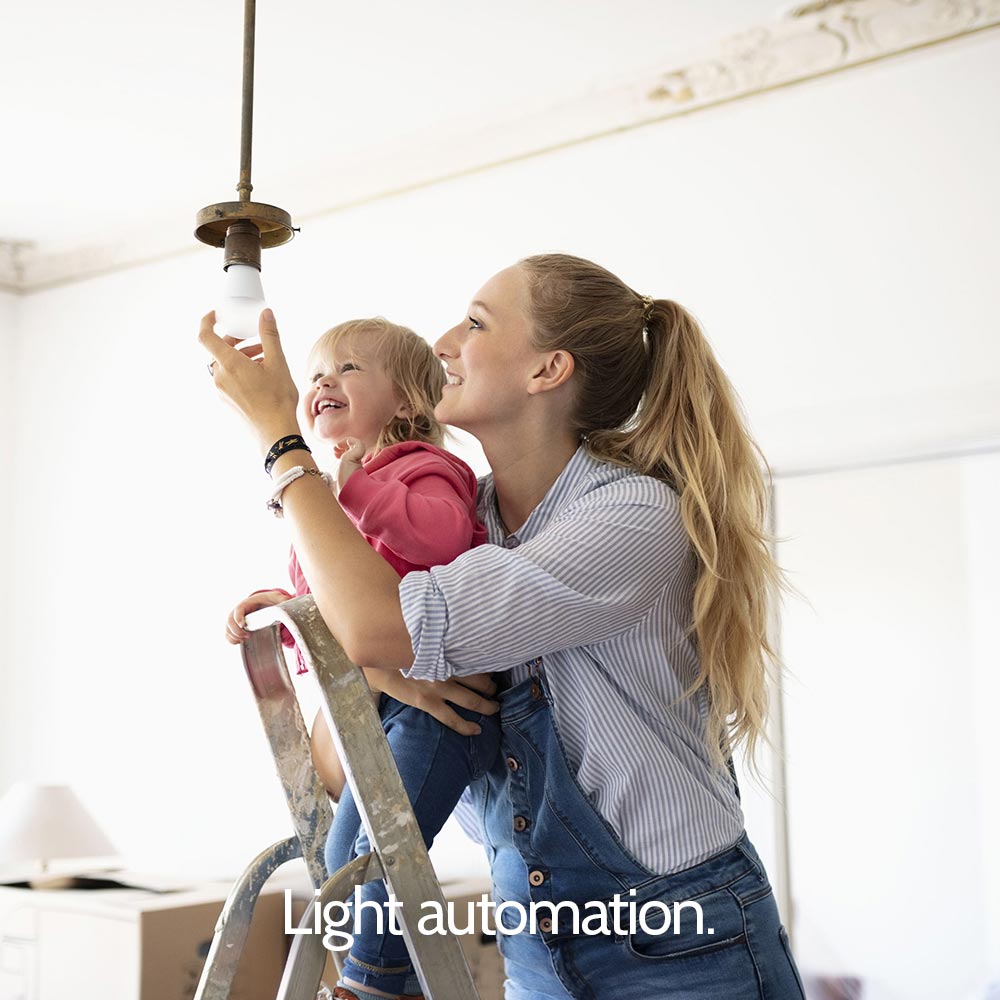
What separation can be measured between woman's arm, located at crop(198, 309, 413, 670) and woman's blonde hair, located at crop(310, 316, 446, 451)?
1.59 ft

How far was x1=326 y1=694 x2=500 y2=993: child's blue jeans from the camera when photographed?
1.19 metres

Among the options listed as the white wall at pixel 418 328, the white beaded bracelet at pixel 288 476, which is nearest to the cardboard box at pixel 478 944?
the white wall at pixel 418 328

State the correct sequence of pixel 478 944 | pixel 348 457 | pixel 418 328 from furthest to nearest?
1. pixel 418 328
2. pixel 478 944
3. pixel 348 457

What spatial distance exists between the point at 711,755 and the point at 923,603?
5.55 feet

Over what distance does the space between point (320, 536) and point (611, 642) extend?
0.32 metres

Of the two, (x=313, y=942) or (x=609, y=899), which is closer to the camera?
(x=313, y=942)

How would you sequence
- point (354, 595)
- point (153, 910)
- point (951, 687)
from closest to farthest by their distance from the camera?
point (354, 595) < point (951, 687) < point (153, 910)

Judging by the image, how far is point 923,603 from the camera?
2787mm

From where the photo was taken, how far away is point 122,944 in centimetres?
305

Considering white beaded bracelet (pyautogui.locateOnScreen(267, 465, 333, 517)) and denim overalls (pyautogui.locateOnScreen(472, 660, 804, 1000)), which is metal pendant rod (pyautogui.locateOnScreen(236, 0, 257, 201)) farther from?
denim overalls (pyautogui.locateOnScreen(472, 660, 804, 1000))

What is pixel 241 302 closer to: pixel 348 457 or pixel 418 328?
pixel 348 457

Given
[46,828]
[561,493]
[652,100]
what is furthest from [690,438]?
[46,828]

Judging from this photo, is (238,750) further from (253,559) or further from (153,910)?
(153,910)

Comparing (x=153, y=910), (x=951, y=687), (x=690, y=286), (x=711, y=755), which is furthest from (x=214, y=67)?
(x=711, y=755)
